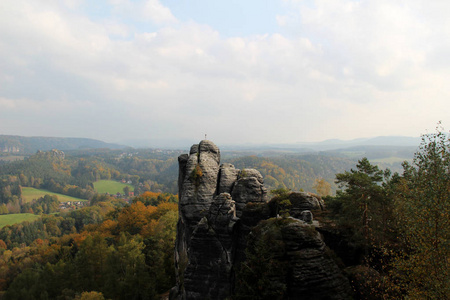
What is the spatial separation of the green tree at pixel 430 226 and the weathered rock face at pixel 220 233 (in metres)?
4.66

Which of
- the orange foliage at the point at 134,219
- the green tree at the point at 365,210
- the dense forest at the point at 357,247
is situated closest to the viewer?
the dense forest at the point at 357,247

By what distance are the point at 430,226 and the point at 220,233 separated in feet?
52.5

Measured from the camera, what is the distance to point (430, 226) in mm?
14820

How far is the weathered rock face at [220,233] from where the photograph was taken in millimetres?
16500

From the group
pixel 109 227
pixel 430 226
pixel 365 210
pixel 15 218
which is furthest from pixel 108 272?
pixel 15 218

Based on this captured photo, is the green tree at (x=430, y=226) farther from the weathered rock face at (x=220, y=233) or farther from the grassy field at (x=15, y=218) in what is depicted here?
the grassy field at (x=15, y=218)

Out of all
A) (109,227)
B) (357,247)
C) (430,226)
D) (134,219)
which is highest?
(430,226)

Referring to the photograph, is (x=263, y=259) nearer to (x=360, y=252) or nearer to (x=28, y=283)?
(x=360, y=252)

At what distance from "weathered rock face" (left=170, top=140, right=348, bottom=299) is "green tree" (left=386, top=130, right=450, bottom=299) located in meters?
4.66

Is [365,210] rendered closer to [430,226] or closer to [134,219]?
[430,226]

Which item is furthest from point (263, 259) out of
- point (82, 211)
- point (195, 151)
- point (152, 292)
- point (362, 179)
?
point (82, 211)

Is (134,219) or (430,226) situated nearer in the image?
(430,226)

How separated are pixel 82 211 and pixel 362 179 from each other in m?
136

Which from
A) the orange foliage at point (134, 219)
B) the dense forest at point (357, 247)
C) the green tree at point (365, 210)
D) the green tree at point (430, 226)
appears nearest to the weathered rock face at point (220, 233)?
the dense forest at point (357, 247)
